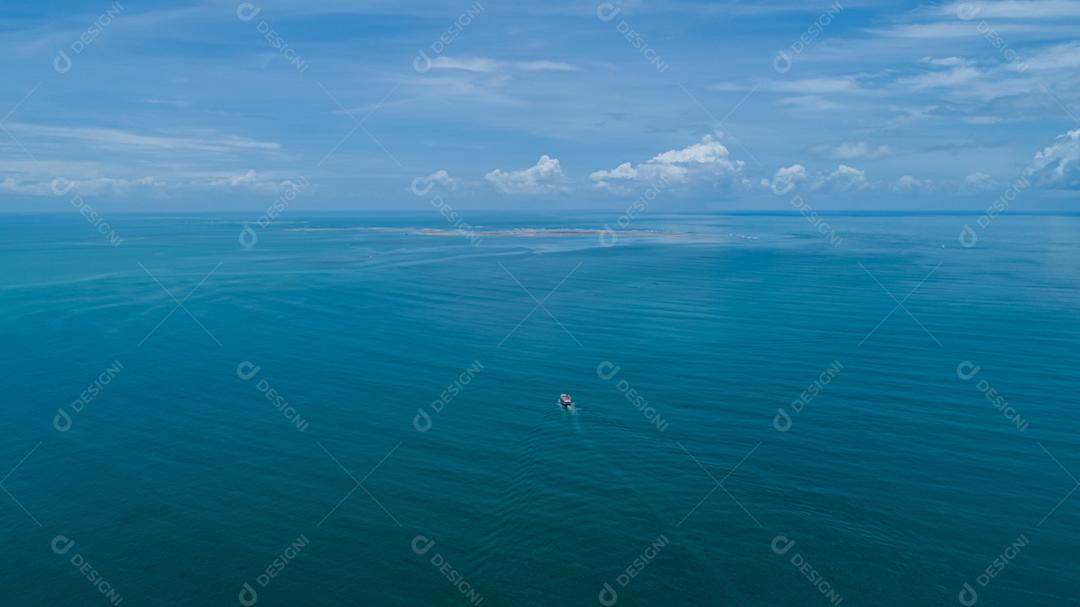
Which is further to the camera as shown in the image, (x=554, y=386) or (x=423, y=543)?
(x=554, y=386)

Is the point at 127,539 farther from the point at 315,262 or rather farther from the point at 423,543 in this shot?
the point at 315,262

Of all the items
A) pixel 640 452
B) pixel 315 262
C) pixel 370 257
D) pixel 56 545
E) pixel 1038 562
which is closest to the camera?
pixel 1038 562

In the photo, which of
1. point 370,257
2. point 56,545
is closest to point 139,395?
point 56,545

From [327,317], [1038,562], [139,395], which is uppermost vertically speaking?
[327,317]

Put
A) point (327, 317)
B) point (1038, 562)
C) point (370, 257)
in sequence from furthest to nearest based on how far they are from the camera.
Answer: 1. point (370, 257)
2. point (327, 317)
3. point (1038, 562)

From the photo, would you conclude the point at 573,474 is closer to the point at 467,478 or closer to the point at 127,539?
the point at 467,478

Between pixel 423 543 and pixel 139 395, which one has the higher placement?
pixel 139 395

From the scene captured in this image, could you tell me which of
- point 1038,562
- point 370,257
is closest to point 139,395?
point 1038,562
